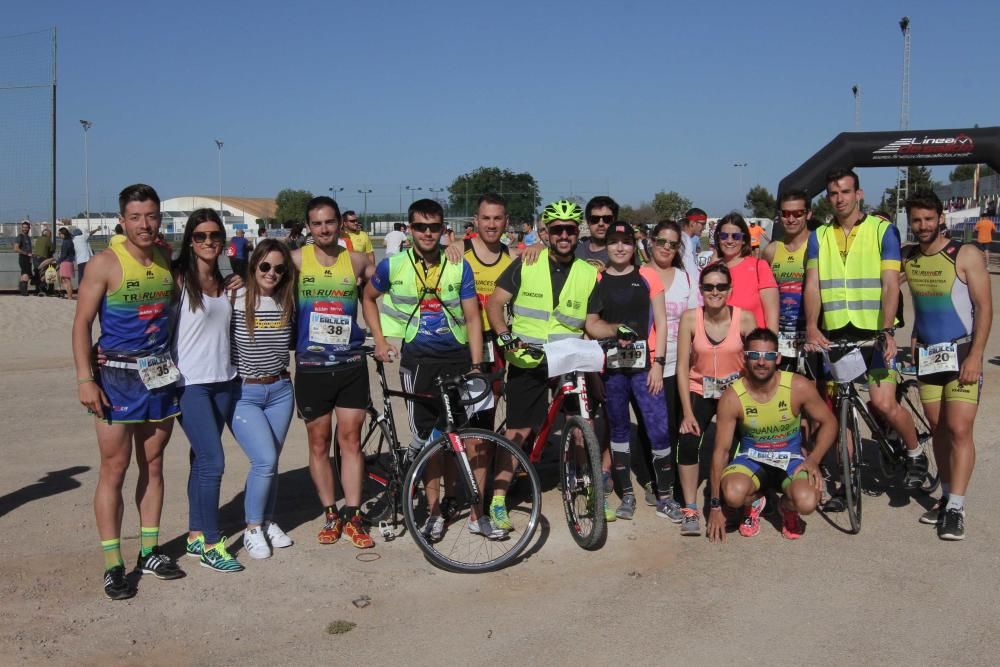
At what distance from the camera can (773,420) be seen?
209 inches

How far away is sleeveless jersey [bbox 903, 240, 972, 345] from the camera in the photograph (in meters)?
5.36

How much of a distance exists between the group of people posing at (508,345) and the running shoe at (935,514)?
0.31ft

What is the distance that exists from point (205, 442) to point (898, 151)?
14.5 m

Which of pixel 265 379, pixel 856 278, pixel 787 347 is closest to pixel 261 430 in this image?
pixel 265 379

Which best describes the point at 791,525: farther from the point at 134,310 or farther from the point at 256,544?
the point at 134,310

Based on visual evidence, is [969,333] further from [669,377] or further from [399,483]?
[399,483]

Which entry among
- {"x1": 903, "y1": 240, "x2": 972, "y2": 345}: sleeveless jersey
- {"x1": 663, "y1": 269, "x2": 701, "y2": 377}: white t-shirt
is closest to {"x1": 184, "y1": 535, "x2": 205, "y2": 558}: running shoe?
{"x1": 663, "y1": 269, "x2": 701, "y2": 377}: white t-shirt

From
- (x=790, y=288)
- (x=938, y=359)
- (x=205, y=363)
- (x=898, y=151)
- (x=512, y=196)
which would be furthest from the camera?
(x=512, y=196)

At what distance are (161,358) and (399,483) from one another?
1591 mm

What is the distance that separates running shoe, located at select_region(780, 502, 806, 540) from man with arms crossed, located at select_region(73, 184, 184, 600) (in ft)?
11.7

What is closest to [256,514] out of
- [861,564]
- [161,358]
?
[161,358]

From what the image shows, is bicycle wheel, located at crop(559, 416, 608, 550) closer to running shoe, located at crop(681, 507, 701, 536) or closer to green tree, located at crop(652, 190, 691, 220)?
running shoe, located at crop(681, 507, 701, 536)

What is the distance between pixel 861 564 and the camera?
4.87m

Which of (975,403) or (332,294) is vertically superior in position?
(332,294)
